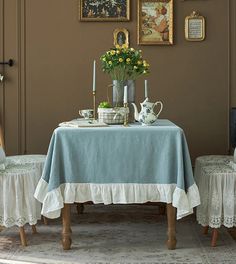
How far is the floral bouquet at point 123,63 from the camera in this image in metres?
3.26

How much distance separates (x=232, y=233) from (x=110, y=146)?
1.25m

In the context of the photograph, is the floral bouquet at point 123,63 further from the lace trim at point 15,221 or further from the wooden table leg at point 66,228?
the lace trim at point 15,221

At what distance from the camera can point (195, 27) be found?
4.34m

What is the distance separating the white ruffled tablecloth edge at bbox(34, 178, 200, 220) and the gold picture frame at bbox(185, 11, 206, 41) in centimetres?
196

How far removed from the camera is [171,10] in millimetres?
4316

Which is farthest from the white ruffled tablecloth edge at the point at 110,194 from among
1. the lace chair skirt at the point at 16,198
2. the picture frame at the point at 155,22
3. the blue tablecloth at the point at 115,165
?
the picture frame at the point at 155,22

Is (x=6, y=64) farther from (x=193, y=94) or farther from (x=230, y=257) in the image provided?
(x=230, y=257)

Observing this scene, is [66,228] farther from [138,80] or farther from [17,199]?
[138,80]

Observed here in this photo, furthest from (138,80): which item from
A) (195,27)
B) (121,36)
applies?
(195,27)

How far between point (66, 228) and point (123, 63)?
123 cm

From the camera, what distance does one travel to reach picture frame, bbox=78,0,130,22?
437 centimetres

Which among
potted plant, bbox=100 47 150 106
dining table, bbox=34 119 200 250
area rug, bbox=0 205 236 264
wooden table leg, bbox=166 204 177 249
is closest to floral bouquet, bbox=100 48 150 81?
potted plant, bbox=100 47 150 106

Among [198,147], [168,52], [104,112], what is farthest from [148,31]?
[104,112]

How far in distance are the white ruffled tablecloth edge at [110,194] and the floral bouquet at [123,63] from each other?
900mm
